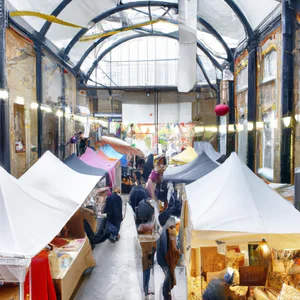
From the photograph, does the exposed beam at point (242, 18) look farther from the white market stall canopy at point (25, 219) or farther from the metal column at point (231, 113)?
the white market stall canopy at point (25, 219)

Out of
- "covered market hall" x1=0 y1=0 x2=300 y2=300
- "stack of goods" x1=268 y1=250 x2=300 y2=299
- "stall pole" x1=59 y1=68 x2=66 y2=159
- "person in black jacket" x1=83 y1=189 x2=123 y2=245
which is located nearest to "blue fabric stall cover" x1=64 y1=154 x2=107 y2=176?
"covered market hall" x1=0 y1=0 x2=300 y2=300

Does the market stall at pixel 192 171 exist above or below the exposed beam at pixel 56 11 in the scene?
below

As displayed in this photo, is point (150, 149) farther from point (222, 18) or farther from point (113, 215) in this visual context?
point (222, 18)

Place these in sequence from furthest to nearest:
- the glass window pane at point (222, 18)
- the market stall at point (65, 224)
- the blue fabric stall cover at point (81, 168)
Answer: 1. the glass window pane at point (222, 18)
2. the blue fabric stall cover at point (81, 168)
3. the market stall at point (65, 224)

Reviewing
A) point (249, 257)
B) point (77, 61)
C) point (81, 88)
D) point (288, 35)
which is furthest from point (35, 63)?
point (249, 257)

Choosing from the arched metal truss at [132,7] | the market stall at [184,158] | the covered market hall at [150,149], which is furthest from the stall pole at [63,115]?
the market stall at [184,158]

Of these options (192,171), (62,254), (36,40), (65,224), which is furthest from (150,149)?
(62,254)

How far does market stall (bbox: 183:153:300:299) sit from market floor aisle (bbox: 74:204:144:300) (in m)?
1.69

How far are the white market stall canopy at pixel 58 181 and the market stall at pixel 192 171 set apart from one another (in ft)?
5.34

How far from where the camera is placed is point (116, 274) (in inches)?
225

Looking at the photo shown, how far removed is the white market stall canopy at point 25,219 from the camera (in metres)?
3.21

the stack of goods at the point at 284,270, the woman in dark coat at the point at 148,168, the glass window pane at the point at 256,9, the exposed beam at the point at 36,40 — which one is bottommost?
the stack of goods at the point at 284,270

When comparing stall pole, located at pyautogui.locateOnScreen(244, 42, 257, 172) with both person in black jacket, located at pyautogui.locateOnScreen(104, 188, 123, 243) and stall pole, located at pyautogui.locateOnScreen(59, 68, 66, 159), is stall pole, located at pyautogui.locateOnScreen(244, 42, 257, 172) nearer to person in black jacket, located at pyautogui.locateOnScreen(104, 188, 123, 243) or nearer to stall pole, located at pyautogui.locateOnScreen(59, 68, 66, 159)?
person in black jacket, located at pyautogui.locateOnScreen(104, 188, 123, 243)

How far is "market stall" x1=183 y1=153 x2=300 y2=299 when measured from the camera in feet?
10.7
